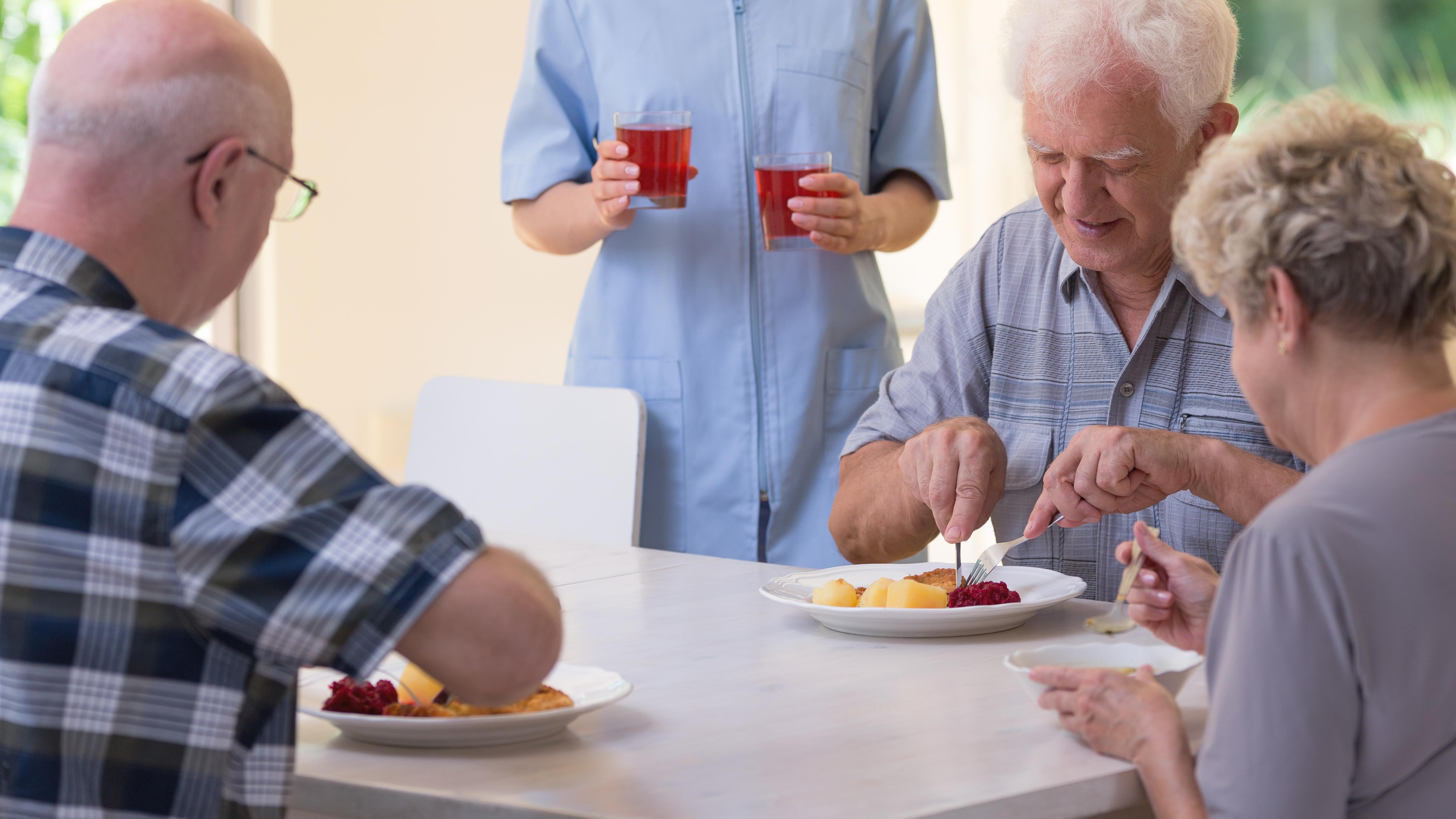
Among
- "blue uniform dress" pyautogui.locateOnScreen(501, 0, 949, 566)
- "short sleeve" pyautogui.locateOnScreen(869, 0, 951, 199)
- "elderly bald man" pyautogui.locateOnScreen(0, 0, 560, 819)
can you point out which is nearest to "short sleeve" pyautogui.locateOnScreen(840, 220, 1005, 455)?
"blue uniform dress" pyautogui.locateOnScreen(501, 0, 949, 566)

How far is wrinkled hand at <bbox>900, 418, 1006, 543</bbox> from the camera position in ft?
5.32

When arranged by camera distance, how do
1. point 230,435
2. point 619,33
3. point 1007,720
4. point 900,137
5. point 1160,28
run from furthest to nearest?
point 900,137 < point 619,33 < point 1160,28 < point 1007,720 < point 230,435

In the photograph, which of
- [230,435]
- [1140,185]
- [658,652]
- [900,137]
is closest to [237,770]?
[230,435]

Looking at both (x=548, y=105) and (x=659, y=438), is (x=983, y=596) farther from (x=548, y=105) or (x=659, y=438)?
(x=548, y=105)

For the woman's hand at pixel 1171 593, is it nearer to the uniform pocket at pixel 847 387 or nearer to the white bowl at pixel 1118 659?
the white bowl at pixel 1118 659

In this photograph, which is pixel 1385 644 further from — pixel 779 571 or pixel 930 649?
pixel 779 571

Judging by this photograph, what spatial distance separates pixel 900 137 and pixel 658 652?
4.30 feet

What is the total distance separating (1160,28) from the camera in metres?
1.64

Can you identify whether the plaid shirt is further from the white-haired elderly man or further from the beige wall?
the beige wall

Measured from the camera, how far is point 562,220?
7.46 ft

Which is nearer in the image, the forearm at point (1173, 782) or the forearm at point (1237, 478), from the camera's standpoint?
the forearm at point (1173, 782)

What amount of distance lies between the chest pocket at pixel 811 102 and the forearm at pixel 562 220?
32cm

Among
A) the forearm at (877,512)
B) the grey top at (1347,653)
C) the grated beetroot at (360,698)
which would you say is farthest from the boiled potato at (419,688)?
the forearm at (877,512)

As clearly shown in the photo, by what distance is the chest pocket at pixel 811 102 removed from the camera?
7.38 feet
